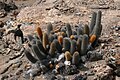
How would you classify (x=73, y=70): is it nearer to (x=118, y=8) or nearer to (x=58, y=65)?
(x=58, y=65)

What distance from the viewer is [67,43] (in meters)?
5.49

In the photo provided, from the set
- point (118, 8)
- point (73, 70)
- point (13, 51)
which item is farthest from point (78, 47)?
point (118, 8)

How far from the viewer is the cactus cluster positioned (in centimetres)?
542

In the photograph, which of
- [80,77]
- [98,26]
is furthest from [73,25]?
[80,77]

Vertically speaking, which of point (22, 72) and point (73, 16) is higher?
point (73, 16)

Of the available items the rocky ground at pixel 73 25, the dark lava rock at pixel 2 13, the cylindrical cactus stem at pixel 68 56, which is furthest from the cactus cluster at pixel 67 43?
the dark lava rock at pixel 2 13

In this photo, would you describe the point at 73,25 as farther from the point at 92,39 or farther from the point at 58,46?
the point at 58,46

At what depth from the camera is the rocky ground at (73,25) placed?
538 centimetres

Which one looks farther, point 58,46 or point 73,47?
point 58,46

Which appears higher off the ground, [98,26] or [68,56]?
[98,26]

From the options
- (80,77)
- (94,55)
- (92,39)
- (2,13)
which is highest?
(2,13)

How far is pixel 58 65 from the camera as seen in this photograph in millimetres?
5430

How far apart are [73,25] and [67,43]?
4.67 feet

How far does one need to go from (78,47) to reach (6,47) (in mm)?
2027
